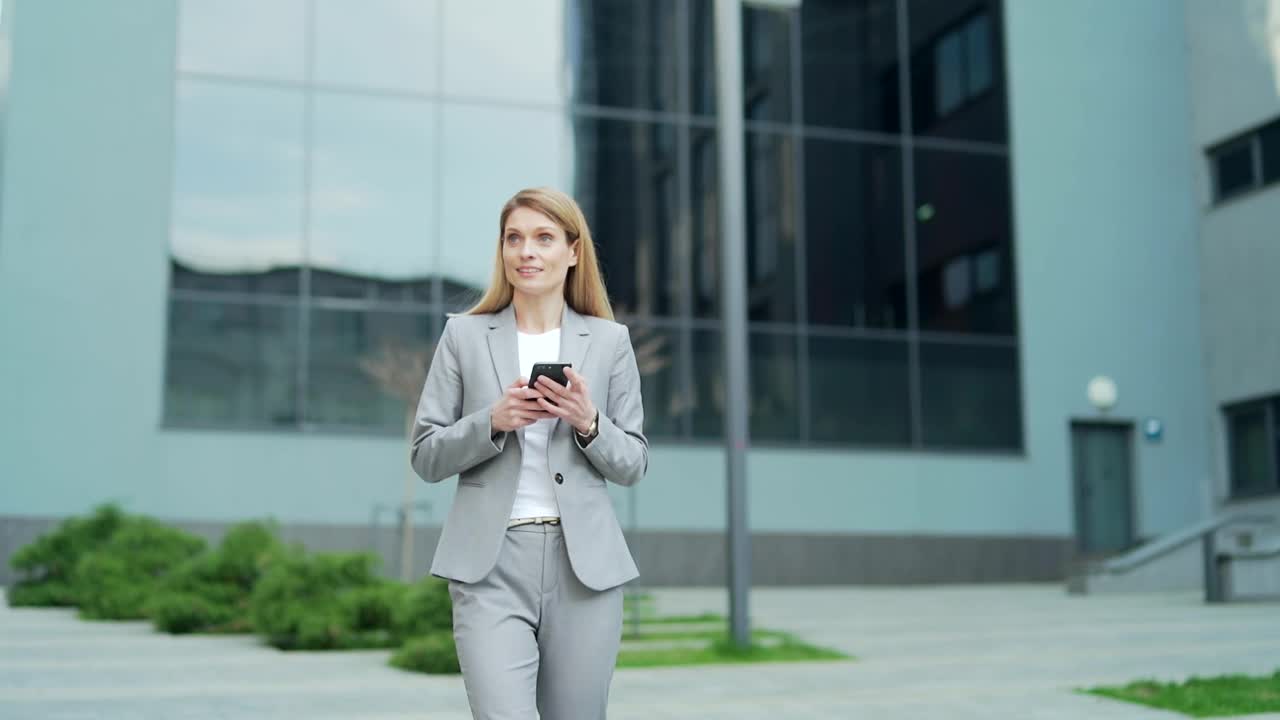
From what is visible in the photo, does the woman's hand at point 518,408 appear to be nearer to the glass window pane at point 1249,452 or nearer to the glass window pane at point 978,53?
the glass window pane at point 978,53

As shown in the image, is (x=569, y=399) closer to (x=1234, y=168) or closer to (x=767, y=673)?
(x=767, y=673)

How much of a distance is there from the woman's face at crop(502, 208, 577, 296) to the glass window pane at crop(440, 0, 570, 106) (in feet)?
55.7

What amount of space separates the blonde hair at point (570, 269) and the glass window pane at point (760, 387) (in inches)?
660

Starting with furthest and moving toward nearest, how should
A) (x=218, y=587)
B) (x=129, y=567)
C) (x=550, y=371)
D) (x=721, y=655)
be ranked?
(x=129, y=567), (x=218, y=587), (x=721, y=655), (x=550, y=371)

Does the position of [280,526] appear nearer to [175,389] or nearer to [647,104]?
[175,389]

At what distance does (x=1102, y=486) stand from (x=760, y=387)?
628cm

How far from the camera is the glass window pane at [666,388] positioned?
2030 cm

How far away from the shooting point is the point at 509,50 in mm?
20359

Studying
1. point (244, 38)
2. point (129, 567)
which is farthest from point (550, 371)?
point (244, 38)

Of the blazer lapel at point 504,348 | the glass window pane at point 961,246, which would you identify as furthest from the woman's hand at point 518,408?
the glass window pane at point 961,246

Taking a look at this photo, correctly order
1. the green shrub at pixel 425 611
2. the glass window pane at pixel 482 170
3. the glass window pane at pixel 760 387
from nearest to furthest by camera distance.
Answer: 1. the green shrub at pixel 425 611
2. the glass window pane at pixel 482 170
3. the glass window pane at pixel 760 387

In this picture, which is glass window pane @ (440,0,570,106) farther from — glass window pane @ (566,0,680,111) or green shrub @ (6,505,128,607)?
green shrub @ (6,505,128,607)

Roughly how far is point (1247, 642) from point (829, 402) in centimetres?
1012

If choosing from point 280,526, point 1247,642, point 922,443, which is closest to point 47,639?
point 280,526
